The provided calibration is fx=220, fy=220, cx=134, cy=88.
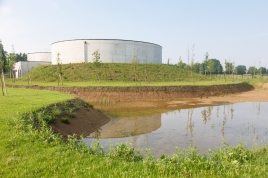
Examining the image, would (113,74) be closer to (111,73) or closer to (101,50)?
(111,73)

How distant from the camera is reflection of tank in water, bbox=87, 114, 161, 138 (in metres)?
16.6

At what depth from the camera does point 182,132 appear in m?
16.2


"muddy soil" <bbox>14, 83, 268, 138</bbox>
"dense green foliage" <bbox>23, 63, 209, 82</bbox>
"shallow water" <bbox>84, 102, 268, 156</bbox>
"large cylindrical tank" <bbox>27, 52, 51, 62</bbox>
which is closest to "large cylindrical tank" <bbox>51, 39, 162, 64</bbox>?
"dense green foliage" <bbox>23, 63, 209, 82</bbox>

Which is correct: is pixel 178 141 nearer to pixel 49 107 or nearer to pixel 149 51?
pixel 49 107

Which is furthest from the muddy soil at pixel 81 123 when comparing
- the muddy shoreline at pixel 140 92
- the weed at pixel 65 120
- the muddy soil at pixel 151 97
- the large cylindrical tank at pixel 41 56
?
the large cylindrical tank at pixel 41 56

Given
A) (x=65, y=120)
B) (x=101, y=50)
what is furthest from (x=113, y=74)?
(x=65, y=120)

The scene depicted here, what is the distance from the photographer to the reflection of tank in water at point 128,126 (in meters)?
16.6

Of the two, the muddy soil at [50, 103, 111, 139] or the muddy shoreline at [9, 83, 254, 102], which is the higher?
the muddy shoreline at [9, 83, 254, 102]

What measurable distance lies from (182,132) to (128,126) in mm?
4876

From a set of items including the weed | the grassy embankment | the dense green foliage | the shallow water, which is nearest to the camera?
the shallow water

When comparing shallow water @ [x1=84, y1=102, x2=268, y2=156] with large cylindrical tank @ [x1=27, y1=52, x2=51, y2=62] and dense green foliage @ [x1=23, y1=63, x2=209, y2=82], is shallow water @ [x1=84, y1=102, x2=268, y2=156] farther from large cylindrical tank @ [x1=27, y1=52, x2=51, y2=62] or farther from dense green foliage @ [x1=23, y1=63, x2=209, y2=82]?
large cylindrical tank @ [x1=27, y1=52, x2=51, y2=62]

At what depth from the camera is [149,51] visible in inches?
2844

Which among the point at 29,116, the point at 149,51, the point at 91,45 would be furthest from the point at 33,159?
the point at 149,51

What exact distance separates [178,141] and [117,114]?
11.6 m
